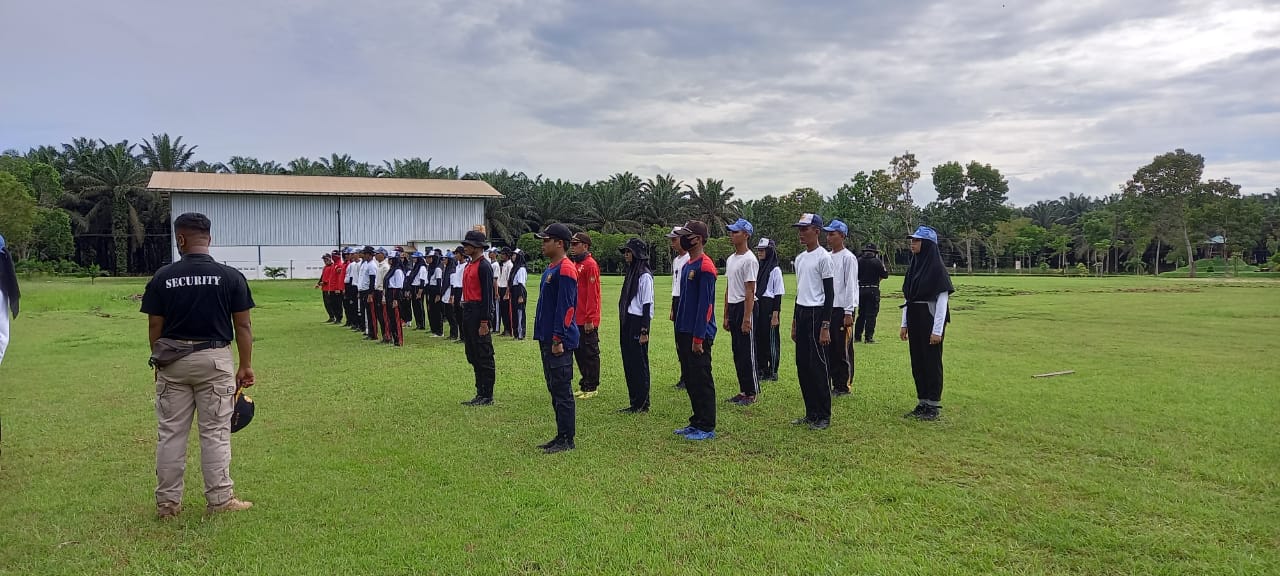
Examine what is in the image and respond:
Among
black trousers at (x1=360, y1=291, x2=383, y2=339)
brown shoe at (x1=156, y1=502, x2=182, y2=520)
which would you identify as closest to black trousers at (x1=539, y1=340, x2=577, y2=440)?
brown shoe at (x1=156, y1=502, x2=182, y2=520)

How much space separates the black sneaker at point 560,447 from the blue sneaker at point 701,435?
1.02 metres

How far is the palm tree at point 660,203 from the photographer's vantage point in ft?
204

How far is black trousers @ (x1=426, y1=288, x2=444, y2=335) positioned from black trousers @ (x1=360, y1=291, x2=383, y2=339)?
945mm

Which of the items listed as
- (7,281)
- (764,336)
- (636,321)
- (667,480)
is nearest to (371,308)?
(636,321)

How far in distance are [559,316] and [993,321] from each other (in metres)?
14.4

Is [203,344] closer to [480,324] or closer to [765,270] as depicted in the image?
[480,324]

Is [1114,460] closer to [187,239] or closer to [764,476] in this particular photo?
[764,476]

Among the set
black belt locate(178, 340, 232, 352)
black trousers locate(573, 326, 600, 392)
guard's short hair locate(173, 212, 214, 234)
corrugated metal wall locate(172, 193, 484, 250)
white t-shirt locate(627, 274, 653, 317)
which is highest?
corrugated metal wall locate(172, 193, 484, 250)

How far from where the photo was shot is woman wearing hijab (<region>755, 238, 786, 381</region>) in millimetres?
8586

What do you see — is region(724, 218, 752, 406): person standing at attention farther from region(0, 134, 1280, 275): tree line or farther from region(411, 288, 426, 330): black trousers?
region(0, 134, 1280, 275): tree line

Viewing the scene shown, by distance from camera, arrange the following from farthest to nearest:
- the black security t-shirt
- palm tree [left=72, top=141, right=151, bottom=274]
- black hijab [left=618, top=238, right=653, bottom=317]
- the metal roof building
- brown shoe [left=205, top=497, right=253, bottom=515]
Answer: palm tree [left=72, top=141, right=151, bottom=274] < the metal roof building < black hijab [left=618, top=238, right=653, bottom=317] < brown shoe [left=205, top=497, right=253, bottom=515] < the black security t-shirt

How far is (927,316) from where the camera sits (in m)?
7.14

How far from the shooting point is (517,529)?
4.41 m

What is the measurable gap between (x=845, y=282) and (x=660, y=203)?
181 ft
